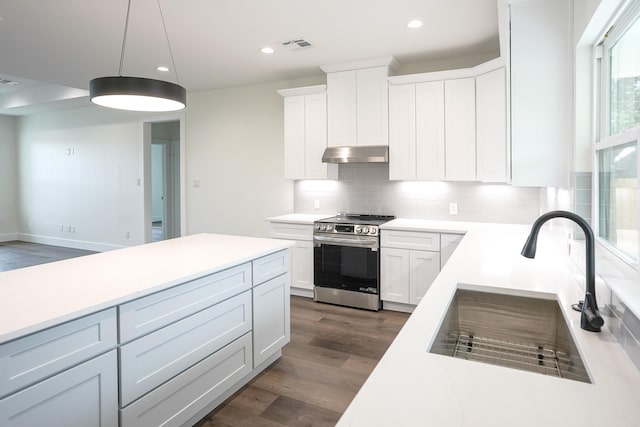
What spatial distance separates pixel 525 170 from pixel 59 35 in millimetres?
4081

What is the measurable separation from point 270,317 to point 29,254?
6.84 metres

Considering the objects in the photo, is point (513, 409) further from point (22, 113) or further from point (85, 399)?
point (22, 113)

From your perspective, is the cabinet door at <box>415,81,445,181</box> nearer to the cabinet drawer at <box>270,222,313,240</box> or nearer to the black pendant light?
the cabinet drawer at <box>270,222,313,240</box>

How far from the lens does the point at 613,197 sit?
1.79 m

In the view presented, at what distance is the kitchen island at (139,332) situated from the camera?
1413mm

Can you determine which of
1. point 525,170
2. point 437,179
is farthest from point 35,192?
point 525,170

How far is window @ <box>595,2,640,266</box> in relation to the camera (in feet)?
4.93

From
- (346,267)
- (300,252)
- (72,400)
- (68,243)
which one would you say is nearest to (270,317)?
(72,400)

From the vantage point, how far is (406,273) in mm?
4020

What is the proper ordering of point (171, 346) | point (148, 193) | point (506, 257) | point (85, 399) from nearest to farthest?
point (85, 399), point (171, 346), point (506, 257), point (148, 193)

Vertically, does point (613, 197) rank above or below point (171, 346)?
above

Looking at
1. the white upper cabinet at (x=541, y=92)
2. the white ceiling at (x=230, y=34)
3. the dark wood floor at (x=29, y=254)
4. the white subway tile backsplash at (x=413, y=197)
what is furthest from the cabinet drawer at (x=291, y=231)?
the dark wood floor at (x=29, y=254)

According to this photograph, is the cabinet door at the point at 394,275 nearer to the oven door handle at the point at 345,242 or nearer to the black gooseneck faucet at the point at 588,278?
the oven door handle at the point at 345,242

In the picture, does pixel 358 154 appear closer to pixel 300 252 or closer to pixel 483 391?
pixel 300 252
